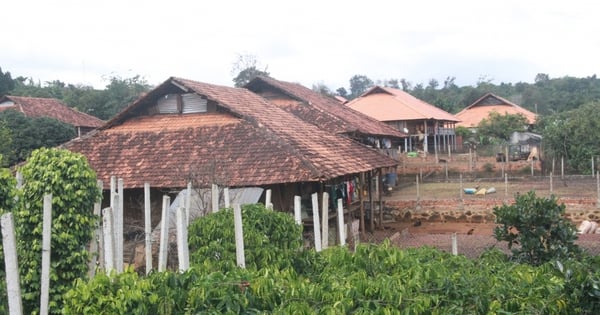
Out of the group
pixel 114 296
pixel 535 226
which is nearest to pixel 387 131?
pixel 535 226

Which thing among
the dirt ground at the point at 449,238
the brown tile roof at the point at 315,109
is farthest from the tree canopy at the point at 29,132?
the dirt ground at the point at 449,238

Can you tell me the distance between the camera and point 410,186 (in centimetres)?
2783

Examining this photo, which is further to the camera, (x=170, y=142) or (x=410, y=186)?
(x=410, y=186)

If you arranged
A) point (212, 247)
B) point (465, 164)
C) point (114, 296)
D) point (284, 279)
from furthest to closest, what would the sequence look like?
point (465, 164)
point (212, 247)
point (284, 279)
point (114, 296)

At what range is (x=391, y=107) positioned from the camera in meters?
36.5

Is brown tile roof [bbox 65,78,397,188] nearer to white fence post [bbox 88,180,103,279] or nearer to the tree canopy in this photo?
white fence post [bbox 88,180,103,279]

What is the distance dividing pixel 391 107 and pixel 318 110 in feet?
50.8

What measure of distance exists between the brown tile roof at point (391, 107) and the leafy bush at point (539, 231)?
88.8 ft

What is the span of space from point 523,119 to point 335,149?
1069 inches

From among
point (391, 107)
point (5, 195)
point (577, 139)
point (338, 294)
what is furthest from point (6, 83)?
point (338, 294)

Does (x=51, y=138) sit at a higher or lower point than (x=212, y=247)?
higher

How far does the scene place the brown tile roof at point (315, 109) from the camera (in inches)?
825

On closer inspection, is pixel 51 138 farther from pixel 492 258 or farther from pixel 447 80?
pixel 447 80

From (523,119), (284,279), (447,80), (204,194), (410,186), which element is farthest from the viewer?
(447,80)
